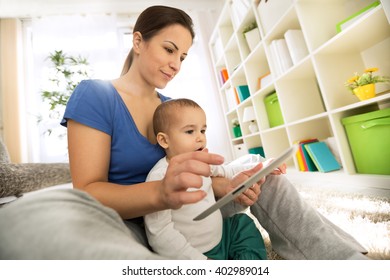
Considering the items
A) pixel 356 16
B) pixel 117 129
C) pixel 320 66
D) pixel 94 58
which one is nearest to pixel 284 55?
pixel 320 66

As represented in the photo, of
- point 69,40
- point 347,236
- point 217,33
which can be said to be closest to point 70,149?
point 347,236

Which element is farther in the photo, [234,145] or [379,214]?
[234,145]

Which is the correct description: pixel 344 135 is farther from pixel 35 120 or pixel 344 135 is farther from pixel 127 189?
pixel 35 120

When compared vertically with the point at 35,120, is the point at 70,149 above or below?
below

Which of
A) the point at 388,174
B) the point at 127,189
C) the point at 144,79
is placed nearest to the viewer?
the point at 127,189

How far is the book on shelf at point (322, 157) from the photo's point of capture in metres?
1.19

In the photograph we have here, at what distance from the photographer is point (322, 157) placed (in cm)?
122

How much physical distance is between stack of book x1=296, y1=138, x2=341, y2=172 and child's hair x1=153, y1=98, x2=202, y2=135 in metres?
0.96

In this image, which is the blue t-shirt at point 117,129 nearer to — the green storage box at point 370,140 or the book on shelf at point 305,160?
the green storage box at point 370,140

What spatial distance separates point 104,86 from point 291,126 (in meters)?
1.18

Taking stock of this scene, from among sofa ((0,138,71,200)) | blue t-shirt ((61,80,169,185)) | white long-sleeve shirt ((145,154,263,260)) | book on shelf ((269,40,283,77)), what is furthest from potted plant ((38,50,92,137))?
book on shelf ((269,40,283,77))

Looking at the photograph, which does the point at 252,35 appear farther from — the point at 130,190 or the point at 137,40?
the point at 130,190

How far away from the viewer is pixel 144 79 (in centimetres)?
63

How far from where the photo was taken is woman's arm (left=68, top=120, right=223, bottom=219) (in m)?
0.28
